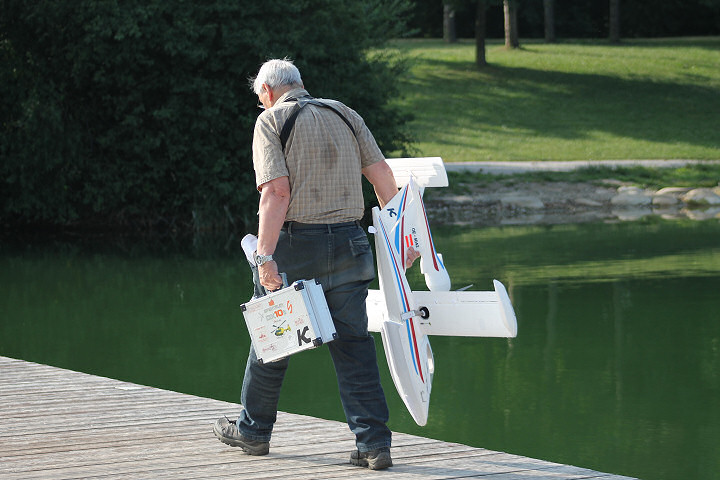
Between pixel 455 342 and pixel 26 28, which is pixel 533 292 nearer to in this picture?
pixel 455 342

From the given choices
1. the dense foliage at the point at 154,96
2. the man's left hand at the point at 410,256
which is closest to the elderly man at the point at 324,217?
the man's left hand at the point at 410,256

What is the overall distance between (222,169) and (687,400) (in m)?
13.0

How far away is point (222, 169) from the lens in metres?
20.0

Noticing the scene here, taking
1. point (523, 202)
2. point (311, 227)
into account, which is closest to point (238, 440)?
point (311, 227)

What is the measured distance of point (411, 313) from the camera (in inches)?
212

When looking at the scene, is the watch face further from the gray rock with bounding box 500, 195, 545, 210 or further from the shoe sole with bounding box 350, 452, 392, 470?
the gray rock with bounding box 500, 195, 545, 210

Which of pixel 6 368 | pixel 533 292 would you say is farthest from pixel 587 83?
pixel 6 368

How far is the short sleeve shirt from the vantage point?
15.6 ft

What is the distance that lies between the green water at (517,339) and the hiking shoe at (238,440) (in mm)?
370

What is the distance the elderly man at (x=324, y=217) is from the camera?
4.76 metres

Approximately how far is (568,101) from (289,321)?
30.3 metres

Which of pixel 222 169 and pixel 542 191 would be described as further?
pixel 542 191

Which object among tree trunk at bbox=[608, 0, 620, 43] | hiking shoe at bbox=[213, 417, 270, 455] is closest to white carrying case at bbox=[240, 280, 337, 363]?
hiking shoe at bbox=[213, 417, 270, 455]

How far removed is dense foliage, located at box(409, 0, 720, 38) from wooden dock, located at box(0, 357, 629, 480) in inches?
1694
